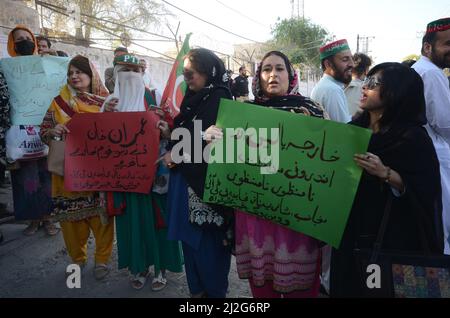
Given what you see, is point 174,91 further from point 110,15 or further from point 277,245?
point 110,15

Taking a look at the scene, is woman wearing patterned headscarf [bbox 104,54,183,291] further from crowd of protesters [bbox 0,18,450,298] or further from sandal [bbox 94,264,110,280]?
sandal [bbox 94,264,110,280]

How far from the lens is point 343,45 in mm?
3164

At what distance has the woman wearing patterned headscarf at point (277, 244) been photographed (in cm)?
179

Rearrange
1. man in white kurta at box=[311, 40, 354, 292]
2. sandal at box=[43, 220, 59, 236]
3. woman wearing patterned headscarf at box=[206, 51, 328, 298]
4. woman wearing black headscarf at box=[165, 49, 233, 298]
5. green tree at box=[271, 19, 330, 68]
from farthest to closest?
green tree at box=[271, 19, 330, 68], sandal at box=[43, 220, 59, 236], man in white kurta at box=[311, 40, 354, 292], woman wearing black headscarf at box=[165, 49, 233, 298], woman wearing patterned headscarf at box=[206, 51, 328, 298]

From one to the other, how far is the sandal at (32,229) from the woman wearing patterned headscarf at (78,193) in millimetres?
1376

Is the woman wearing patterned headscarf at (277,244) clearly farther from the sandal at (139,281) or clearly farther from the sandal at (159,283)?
the sandal at (139,281)

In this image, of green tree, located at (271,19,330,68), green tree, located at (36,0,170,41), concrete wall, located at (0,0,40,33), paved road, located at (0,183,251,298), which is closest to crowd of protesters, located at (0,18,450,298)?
paved road, located at (0,183,251,298)

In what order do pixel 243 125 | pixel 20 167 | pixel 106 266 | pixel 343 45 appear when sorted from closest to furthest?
1. pixel 243 125
2. pixel 106 266
3. pixel 343 45
4. pixel 20 167

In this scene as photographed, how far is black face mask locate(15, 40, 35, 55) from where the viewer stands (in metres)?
3.54

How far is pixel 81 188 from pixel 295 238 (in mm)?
1757
